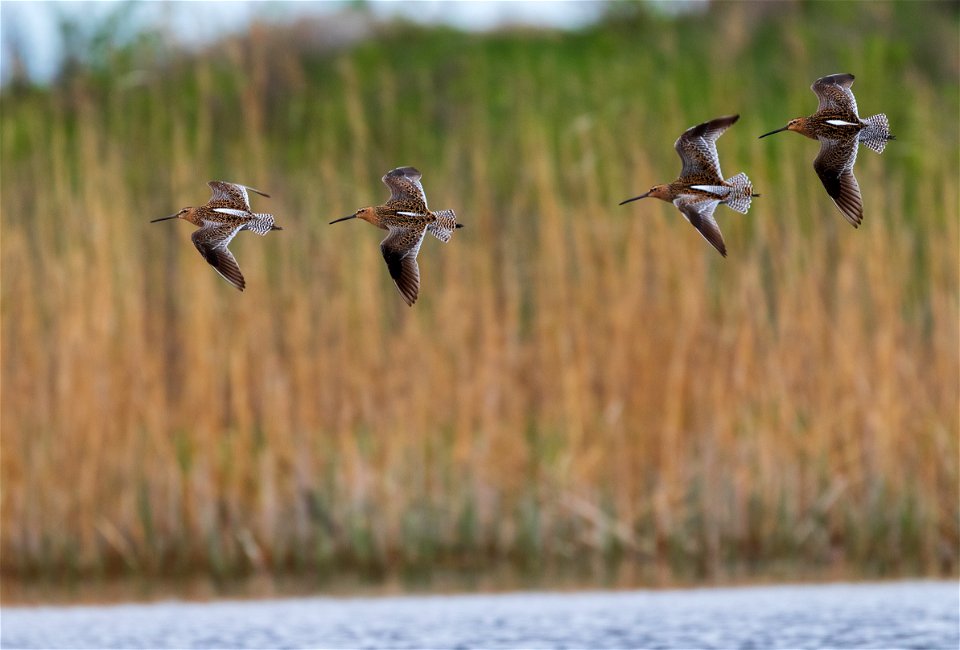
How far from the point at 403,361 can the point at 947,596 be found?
6.72ft

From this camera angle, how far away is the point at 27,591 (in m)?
5.42

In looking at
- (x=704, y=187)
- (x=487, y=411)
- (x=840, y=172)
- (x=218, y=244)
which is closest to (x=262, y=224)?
(x=218, y=244)

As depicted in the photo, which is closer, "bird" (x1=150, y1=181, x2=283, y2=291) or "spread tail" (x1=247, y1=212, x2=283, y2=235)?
"spread tail" (x1=247, y1=212, x2=283, y2=235)

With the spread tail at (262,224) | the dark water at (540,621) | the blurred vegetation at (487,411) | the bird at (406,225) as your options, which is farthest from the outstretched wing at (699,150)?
the blurred vegetation at (487,411)

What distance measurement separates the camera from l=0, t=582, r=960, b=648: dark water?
14.1 ft

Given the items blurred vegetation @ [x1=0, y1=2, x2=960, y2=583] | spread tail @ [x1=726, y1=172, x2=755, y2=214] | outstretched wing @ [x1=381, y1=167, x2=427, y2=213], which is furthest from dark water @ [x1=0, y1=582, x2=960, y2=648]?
spread tail @ [x1=726, y1=172, x2=755, y2=214]

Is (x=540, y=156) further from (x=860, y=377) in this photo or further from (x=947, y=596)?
(x=947, y=596)

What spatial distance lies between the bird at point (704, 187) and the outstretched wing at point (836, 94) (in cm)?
13

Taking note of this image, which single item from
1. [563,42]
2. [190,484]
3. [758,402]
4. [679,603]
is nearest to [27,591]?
[190,484]

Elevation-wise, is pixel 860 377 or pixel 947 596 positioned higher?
pixel 860 377

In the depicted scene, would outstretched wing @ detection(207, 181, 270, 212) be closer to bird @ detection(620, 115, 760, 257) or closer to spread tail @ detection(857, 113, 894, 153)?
bird @ detection(620, 115, 760, 257)

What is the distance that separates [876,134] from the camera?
163cm

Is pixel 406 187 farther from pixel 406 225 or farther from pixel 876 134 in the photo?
pixel 876 134

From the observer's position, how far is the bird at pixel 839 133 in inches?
63.3
